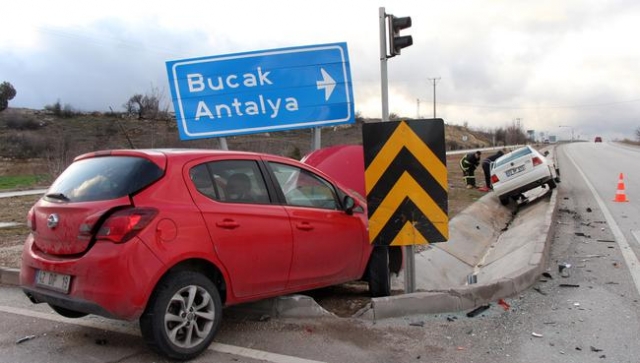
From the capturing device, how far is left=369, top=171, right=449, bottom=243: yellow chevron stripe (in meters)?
5.50

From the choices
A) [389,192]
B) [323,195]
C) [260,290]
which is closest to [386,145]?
[389,192]

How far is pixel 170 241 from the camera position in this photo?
4.05 meters

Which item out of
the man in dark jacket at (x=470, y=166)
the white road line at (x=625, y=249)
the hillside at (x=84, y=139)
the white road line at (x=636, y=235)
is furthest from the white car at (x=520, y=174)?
the hillside at (x=84, y=139)

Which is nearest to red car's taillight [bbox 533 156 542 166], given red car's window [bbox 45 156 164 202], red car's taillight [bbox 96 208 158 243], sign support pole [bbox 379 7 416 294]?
sign support pole [bbox 379 7 416 294]

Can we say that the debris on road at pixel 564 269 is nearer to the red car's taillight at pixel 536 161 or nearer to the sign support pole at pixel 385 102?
the sign support pole at pixel 385 102

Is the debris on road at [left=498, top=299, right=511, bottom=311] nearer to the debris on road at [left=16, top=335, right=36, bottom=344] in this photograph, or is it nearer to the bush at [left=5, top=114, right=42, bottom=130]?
the debris on road at [left=16, top=335, right=36, bottom=344]

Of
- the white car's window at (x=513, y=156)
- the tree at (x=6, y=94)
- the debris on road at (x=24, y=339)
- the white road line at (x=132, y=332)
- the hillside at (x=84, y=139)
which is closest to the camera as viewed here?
the white road line at (x=132, y=332)

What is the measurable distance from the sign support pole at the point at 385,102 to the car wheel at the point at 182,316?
2168 millimetres

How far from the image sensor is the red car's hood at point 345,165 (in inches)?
322

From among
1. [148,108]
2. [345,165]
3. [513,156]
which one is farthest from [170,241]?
[148,108]

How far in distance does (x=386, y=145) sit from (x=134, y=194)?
2.54m

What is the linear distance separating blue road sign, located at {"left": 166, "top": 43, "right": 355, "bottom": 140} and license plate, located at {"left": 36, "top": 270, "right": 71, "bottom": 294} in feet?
15.0

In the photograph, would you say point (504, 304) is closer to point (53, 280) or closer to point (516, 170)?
point (53, 280)

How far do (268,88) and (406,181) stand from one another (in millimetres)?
3751
